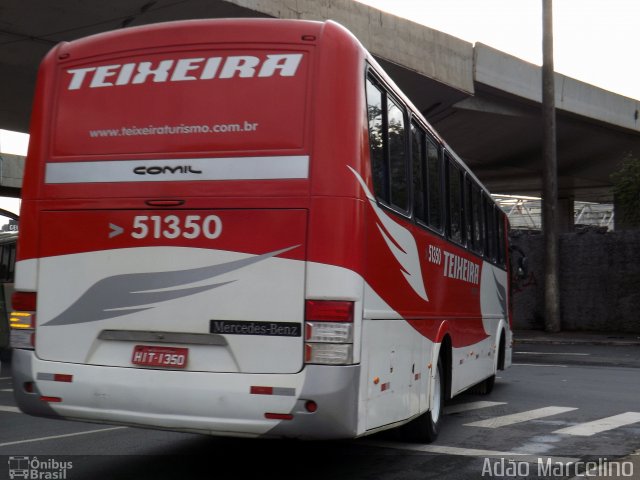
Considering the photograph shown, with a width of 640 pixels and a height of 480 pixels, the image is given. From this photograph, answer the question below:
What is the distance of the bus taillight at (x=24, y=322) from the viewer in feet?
21.9

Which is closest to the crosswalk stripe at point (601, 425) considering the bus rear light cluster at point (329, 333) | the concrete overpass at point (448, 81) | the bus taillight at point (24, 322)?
the bus rear light cluster at point (329, 333)

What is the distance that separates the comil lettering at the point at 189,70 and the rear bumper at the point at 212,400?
2103 mm

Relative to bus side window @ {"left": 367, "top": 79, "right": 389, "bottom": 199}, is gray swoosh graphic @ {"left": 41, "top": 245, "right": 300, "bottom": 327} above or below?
below

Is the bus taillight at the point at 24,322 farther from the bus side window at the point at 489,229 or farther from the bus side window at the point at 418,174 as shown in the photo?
the bus side window at the point at 489,229

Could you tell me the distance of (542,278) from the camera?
101 ft

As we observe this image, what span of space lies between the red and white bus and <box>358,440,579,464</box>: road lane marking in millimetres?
1699

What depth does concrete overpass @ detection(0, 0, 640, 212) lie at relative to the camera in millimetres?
20656

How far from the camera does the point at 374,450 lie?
848 centimetres

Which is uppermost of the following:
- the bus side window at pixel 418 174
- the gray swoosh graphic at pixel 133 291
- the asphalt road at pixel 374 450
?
the bus side window at pixel 418 174

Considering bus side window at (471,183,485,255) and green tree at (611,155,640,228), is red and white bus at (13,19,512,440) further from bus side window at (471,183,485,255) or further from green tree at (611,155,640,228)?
green tree at (611,155,640,228)
